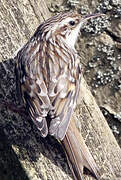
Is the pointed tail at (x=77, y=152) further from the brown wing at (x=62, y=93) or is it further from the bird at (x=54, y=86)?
the brown wing at (x=62, y=93)

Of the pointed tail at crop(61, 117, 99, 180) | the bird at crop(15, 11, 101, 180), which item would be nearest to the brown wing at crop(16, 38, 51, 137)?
the bird at crop(15, 11, 101, 180)

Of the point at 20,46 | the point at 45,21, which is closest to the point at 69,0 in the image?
the point at 45,21

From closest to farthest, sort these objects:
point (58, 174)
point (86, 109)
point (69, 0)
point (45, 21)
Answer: point (58, 174)
point (86, 109)
point (45, 21)
point (69, 0)

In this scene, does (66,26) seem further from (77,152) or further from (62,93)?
(77,152)

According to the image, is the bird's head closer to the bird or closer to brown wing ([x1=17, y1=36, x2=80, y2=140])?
the bird

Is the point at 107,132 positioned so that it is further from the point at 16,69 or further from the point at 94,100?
the point at 16,69

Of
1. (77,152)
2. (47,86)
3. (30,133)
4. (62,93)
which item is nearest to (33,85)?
(47,86)
